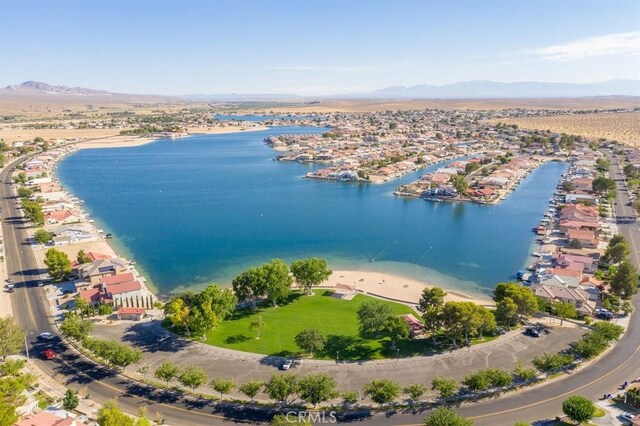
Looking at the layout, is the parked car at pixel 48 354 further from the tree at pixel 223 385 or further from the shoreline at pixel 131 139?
the shoreline at pixel 131 139

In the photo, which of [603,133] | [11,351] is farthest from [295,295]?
[603,133]

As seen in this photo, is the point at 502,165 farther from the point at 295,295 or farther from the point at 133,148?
the point at 133,148

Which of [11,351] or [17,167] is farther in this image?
[17,167]

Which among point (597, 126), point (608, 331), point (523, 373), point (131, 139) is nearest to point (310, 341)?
point (523, 373)

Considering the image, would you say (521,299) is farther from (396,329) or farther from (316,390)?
(316,390)

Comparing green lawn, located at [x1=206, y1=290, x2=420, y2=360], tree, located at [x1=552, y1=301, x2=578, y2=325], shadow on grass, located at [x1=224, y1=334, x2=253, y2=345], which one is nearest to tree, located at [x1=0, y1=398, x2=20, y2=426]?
green lawn, located at [x1=206, y1=290, x2=420, y2=360]

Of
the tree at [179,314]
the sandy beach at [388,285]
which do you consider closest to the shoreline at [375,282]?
the sandy beach at [388,285]
